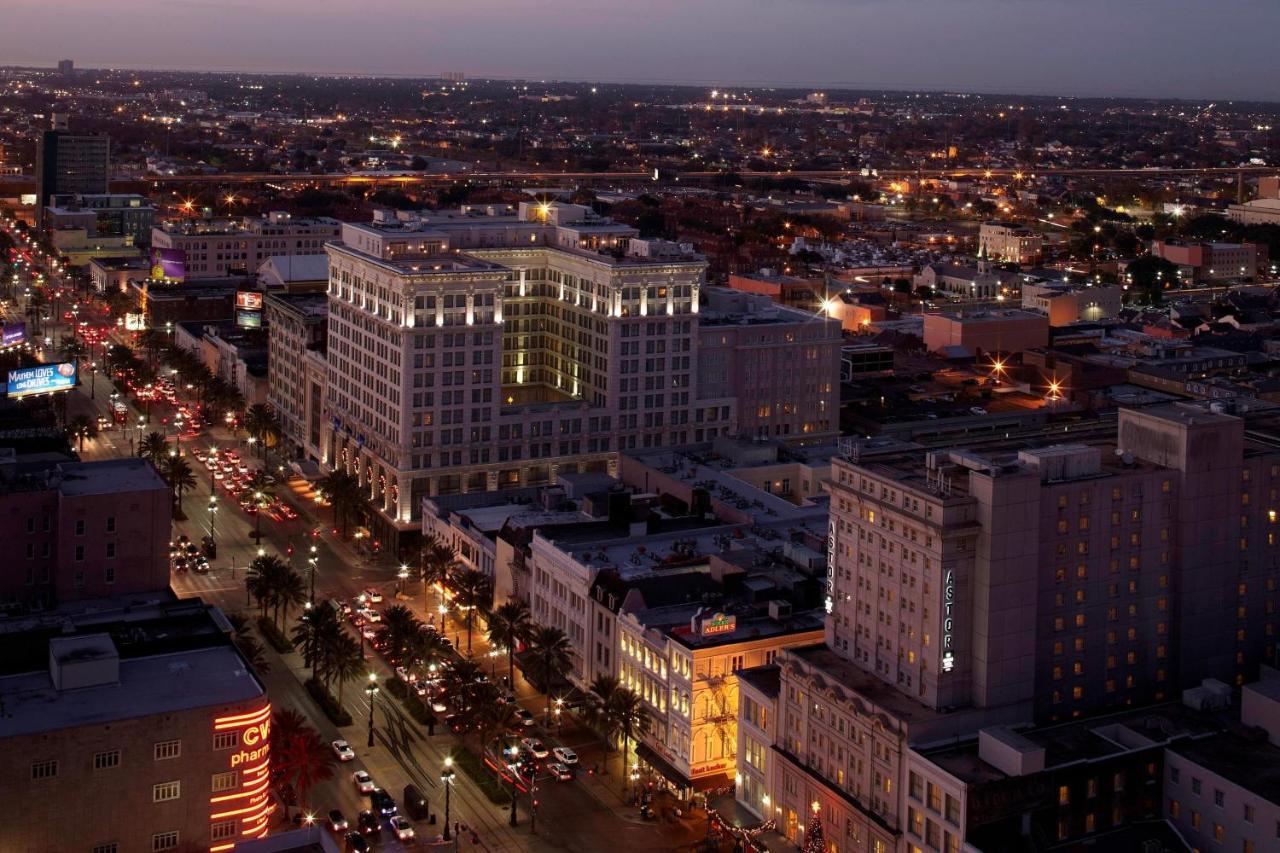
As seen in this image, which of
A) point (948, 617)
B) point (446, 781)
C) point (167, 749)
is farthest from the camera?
point (446, 781)

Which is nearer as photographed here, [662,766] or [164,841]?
[164,841]

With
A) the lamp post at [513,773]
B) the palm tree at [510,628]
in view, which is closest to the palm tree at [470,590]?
the palm tree at [510,628]

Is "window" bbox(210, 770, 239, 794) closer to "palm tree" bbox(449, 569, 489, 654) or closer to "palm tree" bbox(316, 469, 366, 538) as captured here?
"palm tree" bbox(449, 569, 489, 654)

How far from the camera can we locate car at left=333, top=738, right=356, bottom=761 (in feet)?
258

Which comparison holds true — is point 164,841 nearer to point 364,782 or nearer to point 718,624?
point 364,782

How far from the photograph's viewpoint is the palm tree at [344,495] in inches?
4496

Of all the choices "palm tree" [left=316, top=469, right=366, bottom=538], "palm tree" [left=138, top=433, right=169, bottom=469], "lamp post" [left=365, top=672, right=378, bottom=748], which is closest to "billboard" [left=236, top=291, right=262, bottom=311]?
"palm tree" [left=138, top=433, right=169, bottom=469]

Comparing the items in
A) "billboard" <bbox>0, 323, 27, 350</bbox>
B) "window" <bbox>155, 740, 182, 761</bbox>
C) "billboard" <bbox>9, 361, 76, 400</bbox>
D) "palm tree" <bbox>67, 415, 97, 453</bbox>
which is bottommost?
"window" <bbox>155, 740, 182, 761</bbox>

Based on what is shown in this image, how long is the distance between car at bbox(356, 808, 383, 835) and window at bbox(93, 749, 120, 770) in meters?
12.5

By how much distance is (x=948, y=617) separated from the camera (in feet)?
223

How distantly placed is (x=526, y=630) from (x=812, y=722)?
20402 millimetres

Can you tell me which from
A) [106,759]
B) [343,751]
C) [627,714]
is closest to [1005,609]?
[627,714]

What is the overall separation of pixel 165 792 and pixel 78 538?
25.5 m

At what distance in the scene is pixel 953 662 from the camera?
224 ft
